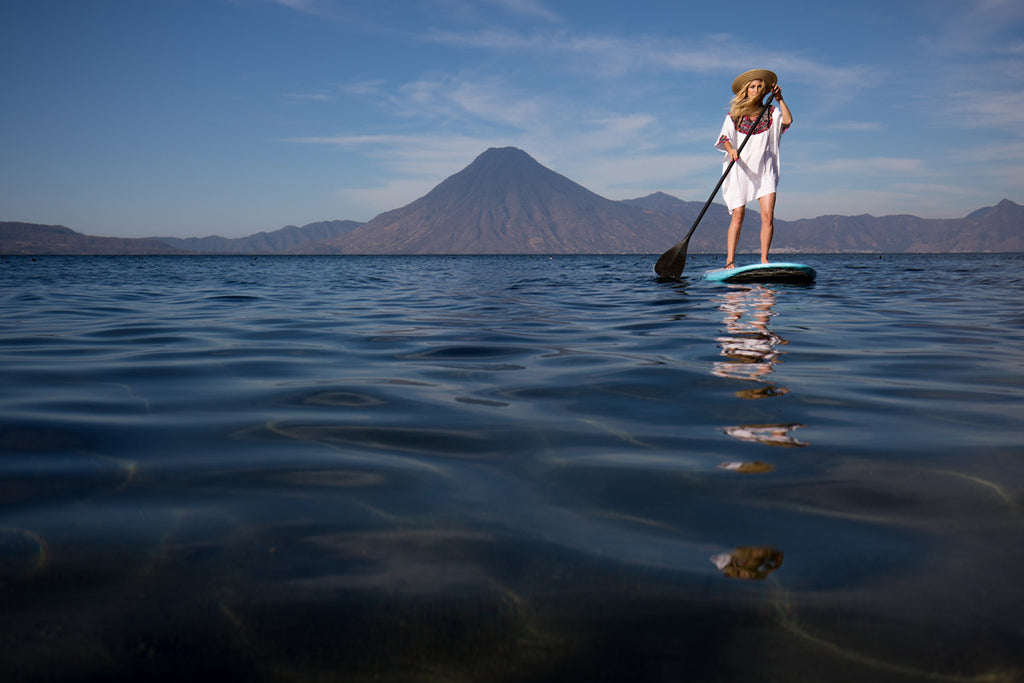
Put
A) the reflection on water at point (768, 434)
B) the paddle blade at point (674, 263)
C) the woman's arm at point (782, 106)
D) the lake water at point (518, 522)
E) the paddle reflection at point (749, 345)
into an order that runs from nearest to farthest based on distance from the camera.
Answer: the lake water at point (518, 522) → the reflection on water at point (768, 434) → the paddle reflection at point (749, 345) → the woman's arm at point (782, 106) → the paddle blade at point (674, 263)

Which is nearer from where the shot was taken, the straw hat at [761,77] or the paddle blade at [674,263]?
the straw hat at [761,77]

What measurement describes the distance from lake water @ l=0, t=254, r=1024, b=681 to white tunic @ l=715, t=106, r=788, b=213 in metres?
5.97

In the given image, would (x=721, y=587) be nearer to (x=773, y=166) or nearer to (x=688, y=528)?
(x=688, y=528)

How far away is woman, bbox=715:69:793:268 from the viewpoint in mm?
8805

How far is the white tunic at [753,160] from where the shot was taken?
891cm

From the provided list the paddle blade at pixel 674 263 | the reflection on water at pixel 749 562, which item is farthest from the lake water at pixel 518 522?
the paddle blade at pixel 674 263

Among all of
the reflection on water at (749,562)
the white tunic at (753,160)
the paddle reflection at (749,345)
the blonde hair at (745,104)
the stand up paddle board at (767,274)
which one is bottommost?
the reflection on water at (749,562)

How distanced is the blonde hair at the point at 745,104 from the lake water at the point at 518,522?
20.6ft

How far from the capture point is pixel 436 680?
3.26 feet

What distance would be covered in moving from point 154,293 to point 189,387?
9.86 meters

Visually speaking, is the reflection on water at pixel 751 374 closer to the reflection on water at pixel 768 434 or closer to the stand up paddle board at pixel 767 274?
the reflection on water at pixel 768 434

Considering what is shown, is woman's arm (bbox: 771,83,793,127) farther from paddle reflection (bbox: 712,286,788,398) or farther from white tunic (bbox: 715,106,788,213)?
paddle reflection (bbox: 712,286,788,398)

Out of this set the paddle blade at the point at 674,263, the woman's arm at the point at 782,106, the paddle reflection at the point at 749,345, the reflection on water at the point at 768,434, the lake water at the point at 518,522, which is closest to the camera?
the lake water at the point at 518,522

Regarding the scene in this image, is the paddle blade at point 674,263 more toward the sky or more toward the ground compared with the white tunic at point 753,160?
more toward the ground
